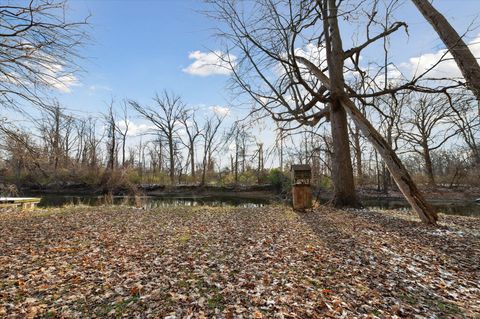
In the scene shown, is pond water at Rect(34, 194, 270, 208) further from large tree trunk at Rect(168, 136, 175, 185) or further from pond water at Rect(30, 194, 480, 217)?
large tree trunk at Rect(168, 136, 175, 185)

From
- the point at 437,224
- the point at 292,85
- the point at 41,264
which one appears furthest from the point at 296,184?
the point at 41,264

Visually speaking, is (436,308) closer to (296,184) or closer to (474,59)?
(474,59)

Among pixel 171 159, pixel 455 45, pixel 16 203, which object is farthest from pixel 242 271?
pixel 171 159

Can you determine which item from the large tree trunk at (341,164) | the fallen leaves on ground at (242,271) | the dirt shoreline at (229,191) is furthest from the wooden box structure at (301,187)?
the dirt shoreline at (229,191)

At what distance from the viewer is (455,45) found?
5.59 meters

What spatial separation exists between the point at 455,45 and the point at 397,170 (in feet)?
12.7

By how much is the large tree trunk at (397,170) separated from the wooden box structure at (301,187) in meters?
2.53

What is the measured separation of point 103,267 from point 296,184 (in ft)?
24.6

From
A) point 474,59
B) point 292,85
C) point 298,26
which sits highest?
point 298,26

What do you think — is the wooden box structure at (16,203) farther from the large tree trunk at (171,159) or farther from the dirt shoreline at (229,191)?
the large tree trunk at (171,159)

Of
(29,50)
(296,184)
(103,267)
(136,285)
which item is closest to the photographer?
(136,285)

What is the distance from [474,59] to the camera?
5516mm

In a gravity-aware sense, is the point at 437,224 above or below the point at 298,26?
below

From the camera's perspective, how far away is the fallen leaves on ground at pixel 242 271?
3.28 m
